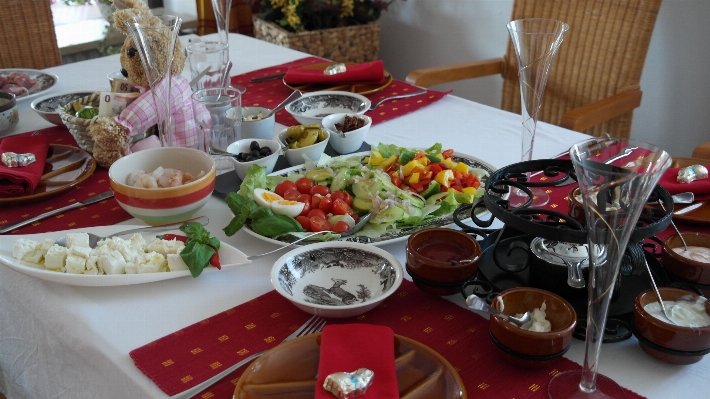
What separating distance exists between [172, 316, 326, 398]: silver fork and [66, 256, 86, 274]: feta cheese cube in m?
0.28

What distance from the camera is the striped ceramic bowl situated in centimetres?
101

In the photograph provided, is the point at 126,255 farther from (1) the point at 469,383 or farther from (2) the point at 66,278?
(1) the point at 469,383

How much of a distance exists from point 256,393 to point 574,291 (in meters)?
0.40

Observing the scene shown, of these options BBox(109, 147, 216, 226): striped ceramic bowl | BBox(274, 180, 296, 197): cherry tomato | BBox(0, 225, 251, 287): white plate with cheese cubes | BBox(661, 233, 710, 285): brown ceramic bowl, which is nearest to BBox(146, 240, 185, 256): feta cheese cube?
BBox(0, 225, 251, 287): white plate with cheese cubes

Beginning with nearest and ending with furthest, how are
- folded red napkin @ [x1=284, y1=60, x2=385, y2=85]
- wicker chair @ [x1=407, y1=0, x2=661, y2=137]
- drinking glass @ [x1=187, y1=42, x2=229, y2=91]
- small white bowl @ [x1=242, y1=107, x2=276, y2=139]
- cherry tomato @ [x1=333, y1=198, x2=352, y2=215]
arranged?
cherry tomato @ [x1=333, y1=198, x2=352, y2=215] → small white bowl @ [x1=242, y1=107, x2=276, y2=139] → drinking glass @ [x1=187, y1=42, x2=229, y2=91] → folded red napkin @ [x1=284, y1=60, x2=385, y2=85] → wicker chair @ [x1=407, y1=0, x2=661, y2=137]

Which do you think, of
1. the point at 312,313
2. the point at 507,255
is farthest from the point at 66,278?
the point at 507,255

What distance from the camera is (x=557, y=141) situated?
1396 millimetres

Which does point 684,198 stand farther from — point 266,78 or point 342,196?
point 266,78

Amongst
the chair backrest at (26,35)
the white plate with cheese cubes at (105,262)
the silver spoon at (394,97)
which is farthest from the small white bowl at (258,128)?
the chair backrest at (26,35)

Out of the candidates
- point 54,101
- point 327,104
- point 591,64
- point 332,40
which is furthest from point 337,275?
point 332,40

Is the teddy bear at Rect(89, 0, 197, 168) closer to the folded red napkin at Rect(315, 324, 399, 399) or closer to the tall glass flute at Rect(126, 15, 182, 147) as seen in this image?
the tall glass flute at Rect(126, 15, 182, 147)

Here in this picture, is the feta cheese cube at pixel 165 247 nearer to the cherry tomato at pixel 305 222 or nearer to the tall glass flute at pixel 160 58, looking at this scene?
the cherry tomato at pixel 305 222

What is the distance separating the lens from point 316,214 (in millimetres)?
1025

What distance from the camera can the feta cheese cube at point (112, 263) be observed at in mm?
879
